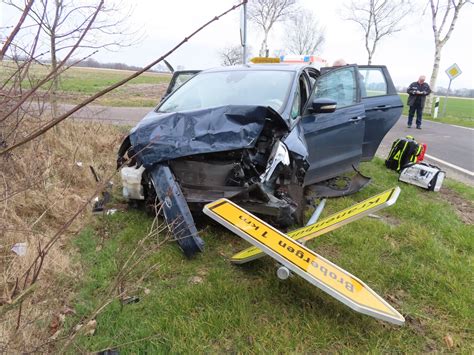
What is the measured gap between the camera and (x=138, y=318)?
7.03 ft

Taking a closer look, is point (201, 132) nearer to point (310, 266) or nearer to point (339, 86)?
point (310, 266)

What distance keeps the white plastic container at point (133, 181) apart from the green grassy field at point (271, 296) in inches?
10.7

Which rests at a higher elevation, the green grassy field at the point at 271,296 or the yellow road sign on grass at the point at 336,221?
the yellow road sign on grass at the point at 336,221

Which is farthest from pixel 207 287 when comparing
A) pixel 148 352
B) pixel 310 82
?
pixel 310 82

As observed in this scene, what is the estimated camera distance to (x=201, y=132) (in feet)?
9.77

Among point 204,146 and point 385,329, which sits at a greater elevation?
point 204,146

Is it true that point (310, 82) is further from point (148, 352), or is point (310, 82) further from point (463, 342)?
point (148, 352)

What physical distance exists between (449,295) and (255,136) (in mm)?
1913

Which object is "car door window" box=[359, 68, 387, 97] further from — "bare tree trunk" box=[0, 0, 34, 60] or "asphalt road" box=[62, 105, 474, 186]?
"bare tree trunk" box=[0, 0, 34, 60]

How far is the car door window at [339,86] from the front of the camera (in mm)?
4184

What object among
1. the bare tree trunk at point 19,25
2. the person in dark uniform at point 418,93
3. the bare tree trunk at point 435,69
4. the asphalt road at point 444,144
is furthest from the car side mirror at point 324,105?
the bare tree trunk at point 435,69

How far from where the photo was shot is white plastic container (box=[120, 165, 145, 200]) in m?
3.21

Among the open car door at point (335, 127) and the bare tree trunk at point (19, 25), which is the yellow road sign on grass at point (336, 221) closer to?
the open car door at point (335, 127)

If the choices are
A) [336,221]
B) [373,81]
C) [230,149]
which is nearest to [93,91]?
[373,81]
